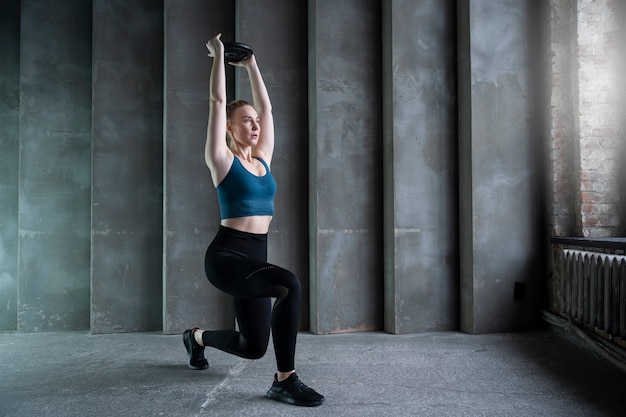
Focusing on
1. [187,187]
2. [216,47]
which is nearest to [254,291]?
[216,47]

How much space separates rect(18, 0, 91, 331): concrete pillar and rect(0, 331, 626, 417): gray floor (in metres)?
0.39

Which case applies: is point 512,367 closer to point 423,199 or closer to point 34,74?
point 423,199

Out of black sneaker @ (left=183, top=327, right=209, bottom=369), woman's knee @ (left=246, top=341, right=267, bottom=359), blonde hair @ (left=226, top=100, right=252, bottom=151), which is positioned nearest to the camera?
woman's knee @ (left=246, top=341, right=267, bottom=359)

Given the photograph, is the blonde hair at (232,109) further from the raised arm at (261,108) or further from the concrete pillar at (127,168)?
the concrete pillar at (127,168)

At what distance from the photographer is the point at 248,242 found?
8.23 feet

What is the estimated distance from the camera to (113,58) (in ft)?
13.5

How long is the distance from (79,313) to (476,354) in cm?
344

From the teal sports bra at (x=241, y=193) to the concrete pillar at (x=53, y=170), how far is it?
236cm

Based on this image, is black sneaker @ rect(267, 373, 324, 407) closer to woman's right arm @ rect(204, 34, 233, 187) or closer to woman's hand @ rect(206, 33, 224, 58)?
woman's right arm @ rect(204, 34, 233, 187)

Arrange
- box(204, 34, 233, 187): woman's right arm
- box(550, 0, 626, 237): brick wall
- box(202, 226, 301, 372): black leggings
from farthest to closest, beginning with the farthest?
box(550, 0, 626, 237): brick wall
box(204, 34, 233, 187): woman's right arm
box(202, 226, 301, 372): black leggings

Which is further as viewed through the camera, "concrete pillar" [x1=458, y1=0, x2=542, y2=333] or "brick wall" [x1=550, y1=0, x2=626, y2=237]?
"concrete pillar" [x1=458, y1=0, x2=542, y2=333]

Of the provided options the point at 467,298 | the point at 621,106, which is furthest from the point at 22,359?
the point at 621,106

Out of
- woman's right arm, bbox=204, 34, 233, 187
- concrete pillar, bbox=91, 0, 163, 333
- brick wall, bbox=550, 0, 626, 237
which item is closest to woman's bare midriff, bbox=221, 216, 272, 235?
woman's right arm, bbox=204, 34, 233, 187

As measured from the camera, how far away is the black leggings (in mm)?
2254
